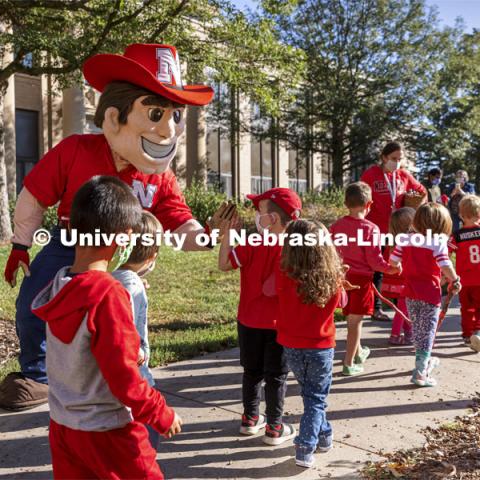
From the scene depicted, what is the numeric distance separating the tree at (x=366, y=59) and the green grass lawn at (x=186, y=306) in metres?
16.1

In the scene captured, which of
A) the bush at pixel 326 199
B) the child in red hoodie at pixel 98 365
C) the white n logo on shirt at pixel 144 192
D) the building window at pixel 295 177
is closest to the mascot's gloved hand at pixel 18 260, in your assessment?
the white n logo on shirt at pixel 144 192

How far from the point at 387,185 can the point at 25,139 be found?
695 inches

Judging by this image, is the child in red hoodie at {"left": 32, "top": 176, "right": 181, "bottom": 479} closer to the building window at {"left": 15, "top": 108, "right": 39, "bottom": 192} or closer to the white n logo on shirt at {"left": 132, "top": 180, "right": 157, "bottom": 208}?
the white n logo on shirt at {"left": 132, "top": 180, "right": 157, "bottom": 208}

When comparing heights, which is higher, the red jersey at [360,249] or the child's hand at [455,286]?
the red jersey at [360,249]

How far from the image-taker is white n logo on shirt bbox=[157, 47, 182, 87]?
12.7ft

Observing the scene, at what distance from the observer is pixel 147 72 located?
145 inches

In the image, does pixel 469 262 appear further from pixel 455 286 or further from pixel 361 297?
pixel 361 297

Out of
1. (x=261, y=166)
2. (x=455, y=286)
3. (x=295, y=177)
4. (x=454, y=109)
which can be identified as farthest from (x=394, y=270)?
(x=295, y=177)

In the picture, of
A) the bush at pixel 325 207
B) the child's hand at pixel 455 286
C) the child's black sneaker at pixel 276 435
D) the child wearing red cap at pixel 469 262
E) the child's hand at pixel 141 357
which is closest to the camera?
the child's hand at pixel 141 357

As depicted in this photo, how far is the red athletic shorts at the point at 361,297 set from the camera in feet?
16.6

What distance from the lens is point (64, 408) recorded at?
2285 millimetres

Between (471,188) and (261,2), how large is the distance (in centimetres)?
643

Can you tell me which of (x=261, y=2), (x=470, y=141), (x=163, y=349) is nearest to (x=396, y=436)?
(x=163, y=349)

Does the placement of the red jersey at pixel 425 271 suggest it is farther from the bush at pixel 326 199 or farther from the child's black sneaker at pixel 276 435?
the bush at pixel 326 199
